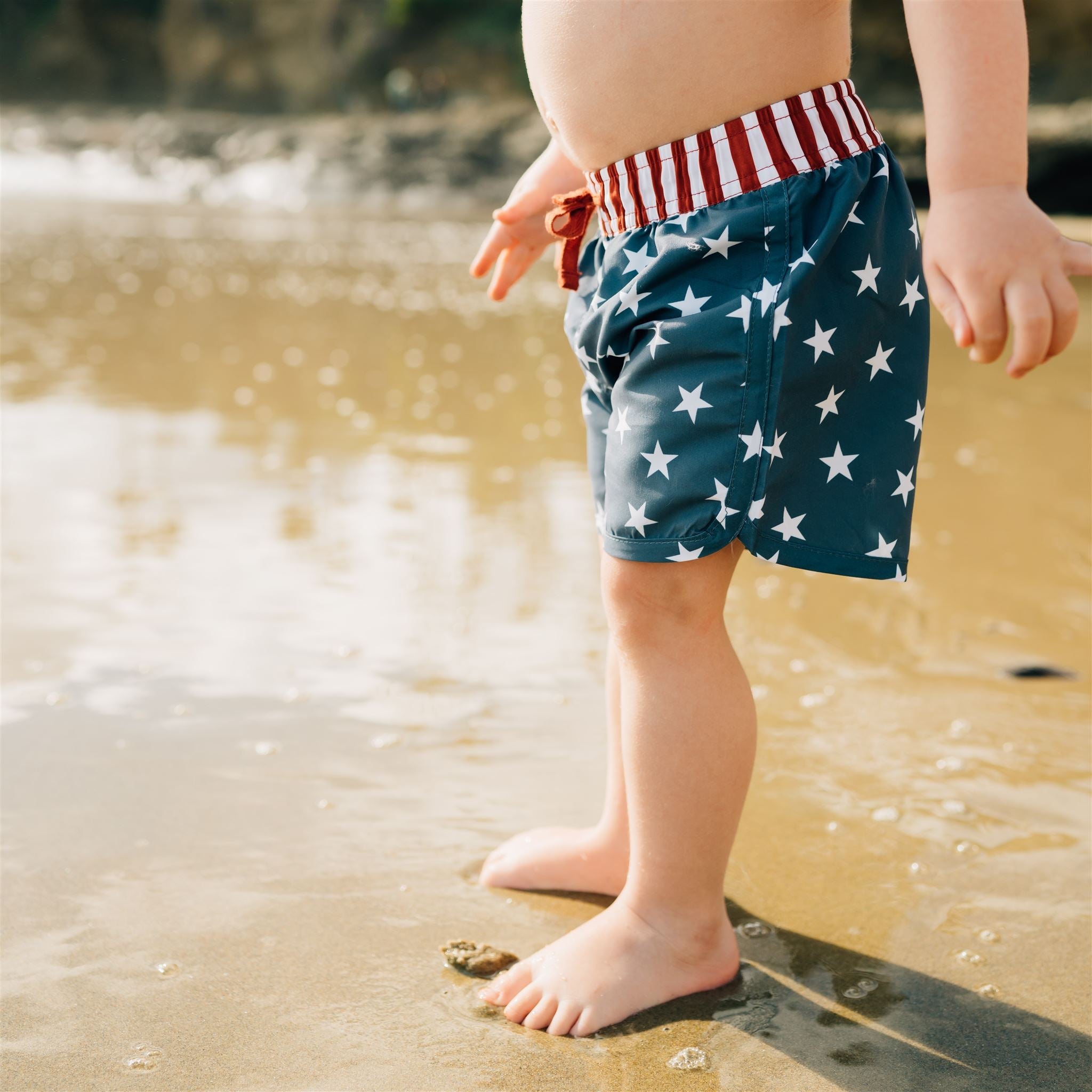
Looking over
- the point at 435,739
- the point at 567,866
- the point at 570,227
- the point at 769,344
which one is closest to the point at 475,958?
the point at 567,866

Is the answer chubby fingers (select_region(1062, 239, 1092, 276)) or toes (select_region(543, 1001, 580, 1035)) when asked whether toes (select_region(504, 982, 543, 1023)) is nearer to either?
toes (select_region(543, 1001, 580, 1035))

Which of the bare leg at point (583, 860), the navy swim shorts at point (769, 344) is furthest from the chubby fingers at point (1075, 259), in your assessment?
the bare leg at point (583, 860)

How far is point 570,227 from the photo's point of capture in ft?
4.75

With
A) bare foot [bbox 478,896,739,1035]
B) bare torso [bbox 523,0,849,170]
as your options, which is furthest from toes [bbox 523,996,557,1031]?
bare torso [bbox 523,0,849,170]

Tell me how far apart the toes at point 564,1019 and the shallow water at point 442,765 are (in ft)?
0.06

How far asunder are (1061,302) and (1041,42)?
83.1ft

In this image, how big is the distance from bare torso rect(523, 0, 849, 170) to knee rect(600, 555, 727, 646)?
1.39 feet

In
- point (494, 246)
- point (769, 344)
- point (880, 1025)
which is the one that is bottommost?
point (880, 1025)

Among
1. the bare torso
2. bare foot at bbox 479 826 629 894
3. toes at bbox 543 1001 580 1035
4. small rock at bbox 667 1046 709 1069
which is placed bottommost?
small rock at bbox 667 1046 709 1069

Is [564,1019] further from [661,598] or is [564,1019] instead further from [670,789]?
[661,598]

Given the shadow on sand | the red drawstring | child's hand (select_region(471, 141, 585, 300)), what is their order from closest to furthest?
the shadow on sand
the red drawstring
child's hand (select_region(471, 141, 585, 300))

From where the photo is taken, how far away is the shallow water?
1.23 meters

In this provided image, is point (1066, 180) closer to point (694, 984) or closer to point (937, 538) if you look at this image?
point (937, 538)

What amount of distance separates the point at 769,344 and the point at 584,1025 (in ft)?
2.17
